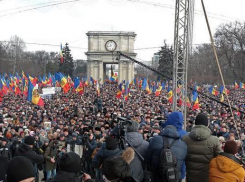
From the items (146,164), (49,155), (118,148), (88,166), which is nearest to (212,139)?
(146,164)

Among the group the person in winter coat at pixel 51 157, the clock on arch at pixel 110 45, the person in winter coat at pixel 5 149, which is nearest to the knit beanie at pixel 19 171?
the person in winter coat at pixel 5 149

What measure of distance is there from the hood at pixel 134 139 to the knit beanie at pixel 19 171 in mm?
2221

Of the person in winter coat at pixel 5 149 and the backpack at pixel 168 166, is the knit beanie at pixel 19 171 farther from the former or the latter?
the person in winter coat at pixel 5 149

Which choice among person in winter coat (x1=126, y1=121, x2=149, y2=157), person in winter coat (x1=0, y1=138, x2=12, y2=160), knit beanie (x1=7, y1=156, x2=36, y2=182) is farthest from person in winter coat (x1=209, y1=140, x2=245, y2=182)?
person in winter coat (x1=0, y1=138, x2=12, y2=160)

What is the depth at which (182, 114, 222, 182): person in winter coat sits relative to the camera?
14.6 feet

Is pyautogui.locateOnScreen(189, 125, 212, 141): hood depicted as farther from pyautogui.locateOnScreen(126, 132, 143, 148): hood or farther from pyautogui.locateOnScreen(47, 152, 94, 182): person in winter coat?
pyautogui.locateOnScreen(47, 152, 94, 182): person in winter coat

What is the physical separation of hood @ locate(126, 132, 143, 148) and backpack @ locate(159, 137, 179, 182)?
81 centimetres

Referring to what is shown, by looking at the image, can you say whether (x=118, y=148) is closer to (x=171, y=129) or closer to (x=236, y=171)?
(x=171, y=129)

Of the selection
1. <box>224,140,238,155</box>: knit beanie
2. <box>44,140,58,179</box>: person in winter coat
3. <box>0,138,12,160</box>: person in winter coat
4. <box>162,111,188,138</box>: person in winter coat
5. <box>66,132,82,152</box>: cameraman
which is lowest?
<box>44,140,58,179</box>: person in winter coat

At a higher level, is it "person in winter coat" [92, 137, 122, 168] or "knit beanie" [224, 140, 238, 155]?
"knit beanie" [224, 140, 238, 155]

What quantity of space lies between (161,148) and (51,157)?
5.44m

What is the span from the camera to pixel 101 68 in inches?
2539

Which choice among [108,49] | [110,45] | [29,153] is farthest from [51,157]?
[110,45]

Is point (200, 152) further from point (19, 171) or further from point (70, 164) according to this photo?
point (19, 171)
